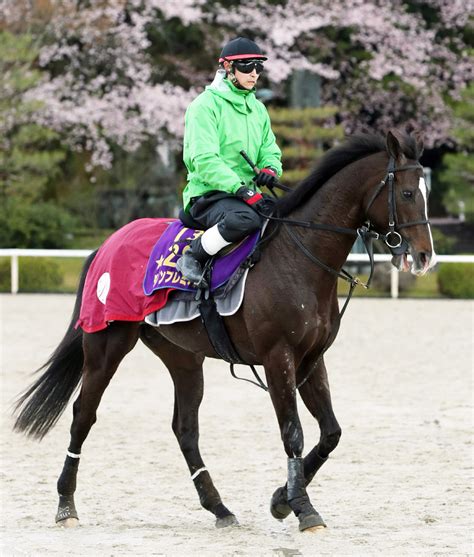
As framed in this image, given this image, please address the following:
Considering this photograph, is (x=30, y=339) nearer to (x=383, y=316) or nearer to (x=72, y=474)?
(x=383, y=316)

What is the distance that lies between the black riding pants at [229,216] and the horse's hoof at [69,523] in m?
1.41

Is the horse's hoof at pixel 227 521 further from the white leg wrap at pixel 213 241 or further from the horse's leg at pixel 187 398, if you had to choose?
the white leg wrap at pixel 213 241

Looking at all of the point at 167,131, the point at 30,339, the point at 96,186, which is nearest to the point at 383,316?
the point at 30,339

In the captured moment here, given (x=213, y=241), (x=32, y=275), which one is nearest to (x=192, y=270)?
(x=213, y=241)

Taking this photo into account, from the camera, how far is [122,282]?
5.57m

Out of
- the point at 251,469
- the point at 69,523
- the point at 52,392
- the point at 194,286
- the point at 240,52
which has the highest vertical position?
the point at 240,52

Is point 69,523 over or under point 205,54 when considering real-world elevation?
under

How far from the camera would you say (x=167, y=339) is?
5680mm

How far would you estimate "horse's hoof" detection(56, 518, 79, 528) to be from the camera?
17.2 feet

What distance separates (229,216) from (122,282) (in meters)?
0.77

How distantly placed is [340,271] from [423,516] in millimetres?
1146

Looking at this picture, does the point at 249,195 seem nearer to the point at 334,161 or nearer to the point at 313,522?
the point at 334,161

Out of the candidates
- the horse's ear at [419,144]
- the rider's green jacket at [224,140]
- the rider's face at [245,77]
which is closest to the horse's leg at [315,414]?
the rider's green jacket at [224,140]

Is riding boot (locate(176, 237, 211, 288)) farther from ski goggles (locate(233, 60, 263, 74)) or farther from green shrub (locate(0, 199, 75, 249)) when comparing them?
green shrub (locate(0, 199, 75, 249))
